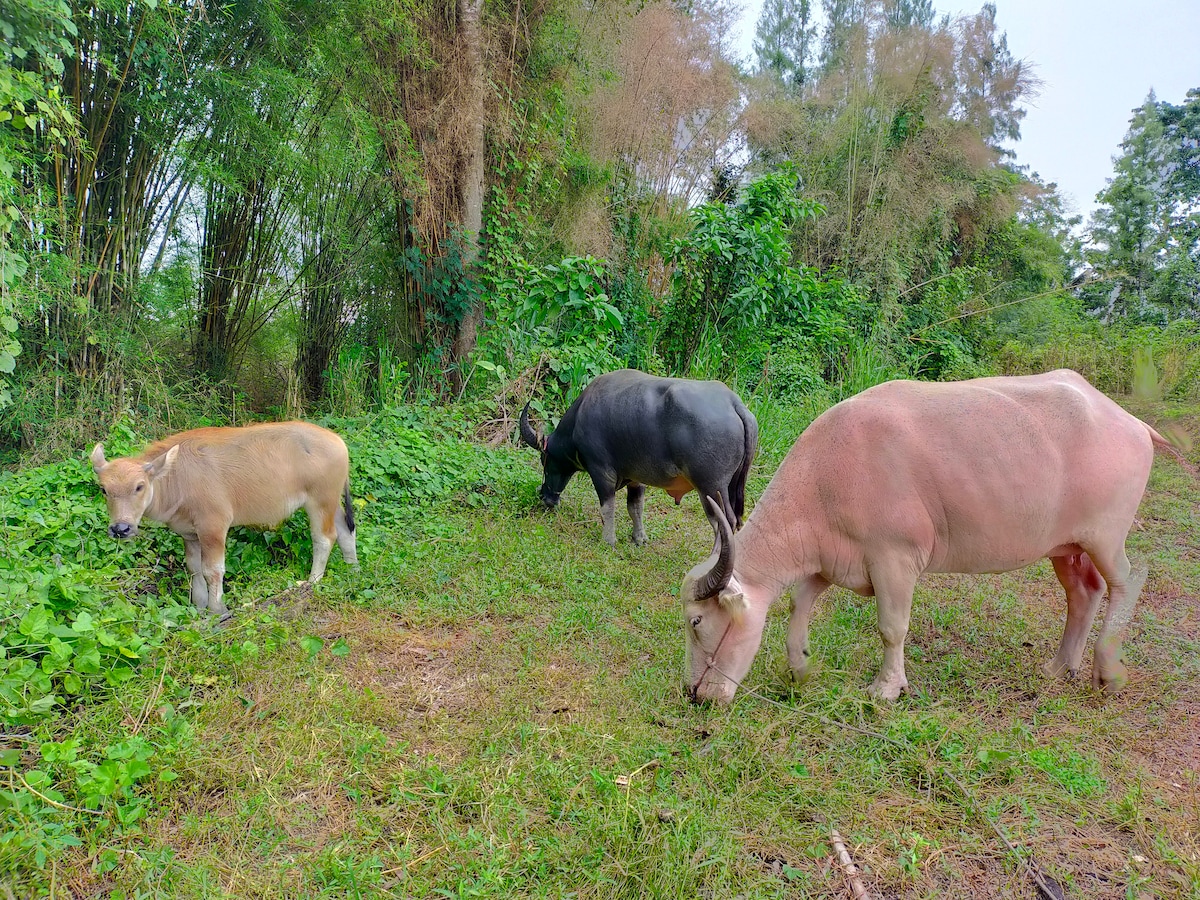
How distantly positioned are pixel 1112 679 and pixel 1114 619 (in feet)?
1.04

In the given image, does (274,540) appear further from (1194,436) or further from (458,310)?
(1194,436)

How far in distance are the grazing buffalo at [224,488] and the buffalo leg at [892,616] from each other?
3528 millimetres

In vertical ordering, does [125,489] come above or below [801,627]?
above

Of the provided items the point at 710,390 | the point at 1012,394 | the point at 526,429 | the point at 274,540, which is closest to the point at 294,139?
the point at 526,429

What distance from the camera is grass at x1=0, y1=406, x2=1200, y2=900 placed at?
258 cm

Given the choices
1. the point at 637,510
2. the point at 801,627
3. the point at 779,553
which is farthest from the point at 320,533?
the point at 801,627

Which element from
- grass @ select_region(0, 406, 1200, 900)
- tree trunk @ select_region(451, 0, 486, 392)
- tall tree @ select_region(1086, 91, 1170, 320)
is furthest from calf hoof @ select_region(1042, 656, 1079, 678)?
tall tree @ select_region(1086, 91, 1170, 320)

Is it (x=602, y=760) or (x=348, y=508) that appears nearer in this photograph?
(x=602, y=760)

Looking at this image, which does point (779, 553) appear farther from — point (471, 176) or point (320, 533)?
point (471, 176)

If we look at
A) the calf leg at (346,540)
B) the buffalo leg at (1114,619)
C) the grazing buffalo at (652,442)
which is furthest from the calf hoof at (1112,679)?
the calf leg at (346,540)

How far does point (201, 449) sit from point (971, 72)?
17.4m

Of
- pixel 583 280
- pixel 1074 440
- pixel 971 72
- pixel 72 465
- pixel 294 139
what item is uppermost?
pixel 971 72

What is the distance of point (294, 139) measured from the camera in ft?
26.6

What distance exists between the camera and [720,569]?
356 cm
